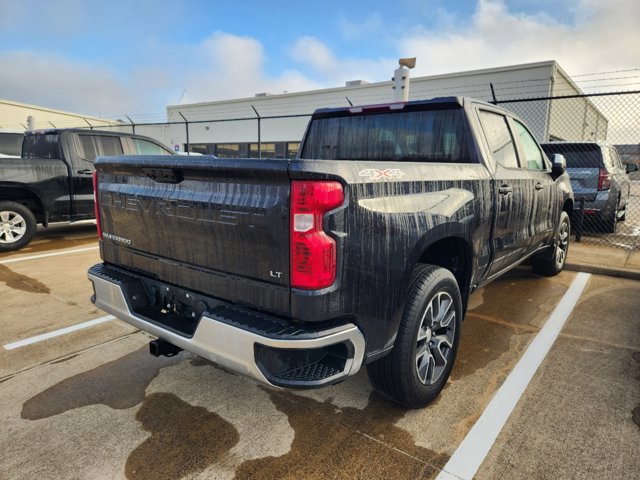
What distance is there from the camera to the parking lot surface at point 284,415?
2180 mm

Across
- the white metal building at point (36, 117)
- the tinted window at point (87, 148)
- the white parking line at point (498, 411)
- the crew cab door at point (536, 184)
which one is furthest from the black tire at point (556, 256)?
the white metal building at point (36, 117)

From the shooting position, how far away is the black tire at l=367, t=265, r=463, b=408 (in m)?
2.38

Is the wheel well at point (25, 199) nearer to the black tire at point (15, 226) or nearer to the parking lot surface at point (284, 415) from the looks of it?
the black tire at point (15, 226)

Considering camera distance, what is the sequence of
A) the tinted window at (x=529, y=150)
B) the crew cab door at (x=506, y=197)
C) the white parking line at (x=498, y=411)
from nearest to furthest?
the white parking line at (x=498, y=411) → the crew cab door at (x=506, y=197) → the tinted window at (x=529, y=150)

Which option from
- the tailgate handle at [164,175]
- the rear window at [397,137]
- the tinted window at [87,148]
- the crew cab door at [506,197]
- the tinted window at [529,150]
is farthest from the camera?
the tinted window at [87,148]

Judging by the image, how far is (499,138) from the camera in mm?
3596

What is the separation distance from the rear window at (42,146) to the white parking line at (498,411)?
7.34m

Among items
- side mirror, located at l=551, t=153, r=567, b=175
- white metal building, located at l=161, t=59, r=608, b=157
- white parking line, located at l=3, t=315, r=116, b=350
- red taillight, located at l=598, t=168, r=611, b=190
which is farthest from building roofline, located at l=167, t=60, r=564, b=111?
white parking line, located at l=3, t=315, r=116, b=350

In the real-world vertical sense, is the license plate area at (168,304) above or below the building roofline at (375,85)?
below

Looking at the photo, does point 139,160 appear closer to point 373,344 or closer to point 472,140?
point 373,344

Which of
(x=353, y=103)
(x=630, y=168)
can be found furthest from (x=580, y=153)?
(x=353, y=103)

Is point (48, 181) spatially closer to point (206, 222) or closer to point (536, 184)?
point (206, 222)

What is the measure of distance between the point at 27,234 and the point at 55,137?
1.67m

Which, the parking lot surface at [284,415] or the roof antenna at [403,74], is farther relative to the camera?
the roof antenna at [403,74]
